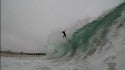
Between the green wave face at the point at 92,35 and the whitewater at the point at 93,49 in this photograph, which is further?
the green wave face at the point at 92,35

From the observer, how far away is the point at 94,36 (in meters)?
13.3

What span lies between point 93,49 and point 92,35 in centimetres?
180

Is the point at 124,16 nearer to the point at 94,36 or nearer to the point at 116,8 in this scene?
the point at 116,8

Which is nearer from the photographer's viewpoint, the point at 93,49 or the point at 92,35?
the point at 93,49

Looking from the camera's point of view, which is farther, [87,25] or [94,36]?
[87,25]

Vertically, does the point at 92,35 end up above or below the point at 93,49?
above

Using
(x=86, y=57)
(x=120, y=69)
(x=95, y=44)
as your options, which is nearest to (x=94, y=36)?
(x=95, y=44)

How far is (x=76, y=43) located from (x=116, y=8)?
3490 mm

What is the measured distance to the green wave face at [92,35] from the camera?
11986mm

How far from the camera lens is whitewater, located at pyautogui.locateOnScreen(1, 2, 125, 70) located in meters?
9.50

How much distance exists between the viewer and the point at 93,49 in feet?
39.5

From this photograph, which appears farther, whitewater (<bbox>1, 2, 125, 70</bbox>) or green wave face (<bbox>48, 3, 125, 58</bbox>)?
green wave face (<bbox>48, 3, 125, 58</bbox>)

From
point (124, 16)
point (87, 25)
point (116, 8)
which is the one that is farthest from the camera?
point (87, 25)

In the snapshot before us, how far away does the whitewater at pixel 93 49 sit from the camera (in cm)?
950
